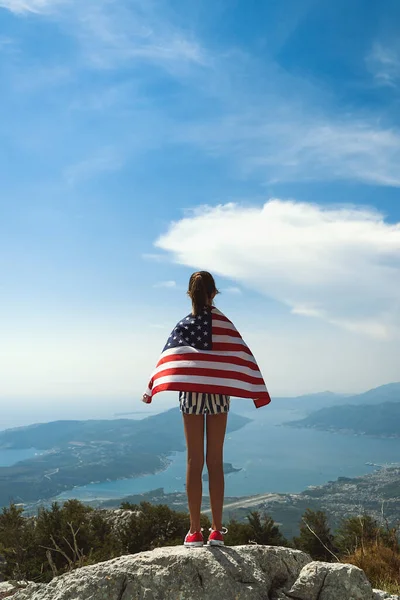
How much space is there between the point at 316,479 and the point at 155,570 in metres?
205

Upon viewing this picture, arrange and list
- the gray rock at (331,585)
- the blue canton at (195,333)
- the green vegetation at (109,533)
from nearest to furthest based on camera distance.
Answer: the gray rock at (331,585)
the blue canton at (195,333)
the green vegetation at (109,533)

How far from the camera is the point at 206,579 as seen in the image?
13.3 ft

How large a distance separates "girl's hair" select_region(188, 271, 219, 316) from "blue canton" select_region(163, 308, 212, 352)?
73 mm

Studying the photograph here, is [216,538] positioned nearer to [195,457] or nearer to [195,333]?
[195,457]

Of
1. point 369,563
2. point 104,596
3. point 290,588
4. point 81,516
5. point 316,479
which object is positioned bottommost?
point 316,479

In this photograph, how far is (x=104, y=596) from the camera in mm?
3898

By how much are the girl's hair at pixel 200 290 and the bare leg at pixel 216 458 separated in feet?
3.54

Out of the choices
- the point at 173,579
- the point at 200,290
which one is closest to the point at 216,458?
the point at 173,579

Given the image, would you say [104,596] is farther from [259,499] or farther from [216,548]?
[259,499]

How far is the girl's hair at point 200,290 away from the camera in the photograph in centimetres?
Answer: 479

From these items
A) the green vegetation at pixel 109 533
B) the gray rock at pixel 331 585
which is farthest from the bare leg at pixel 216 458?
the green vegetation at pixel 109 533

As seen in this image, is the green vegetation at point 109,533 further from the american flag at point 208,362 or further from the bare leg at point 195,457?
the american flag at point 208,362

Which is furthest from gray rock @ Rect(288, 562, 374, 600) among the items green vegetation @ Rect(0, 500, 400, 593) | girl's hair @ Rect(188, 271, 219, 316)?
green vegetation @ Rect(0, 500, 400, 593)

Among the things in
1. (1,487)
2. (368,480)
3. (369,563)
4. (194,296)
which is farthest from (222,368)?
(1,487)
